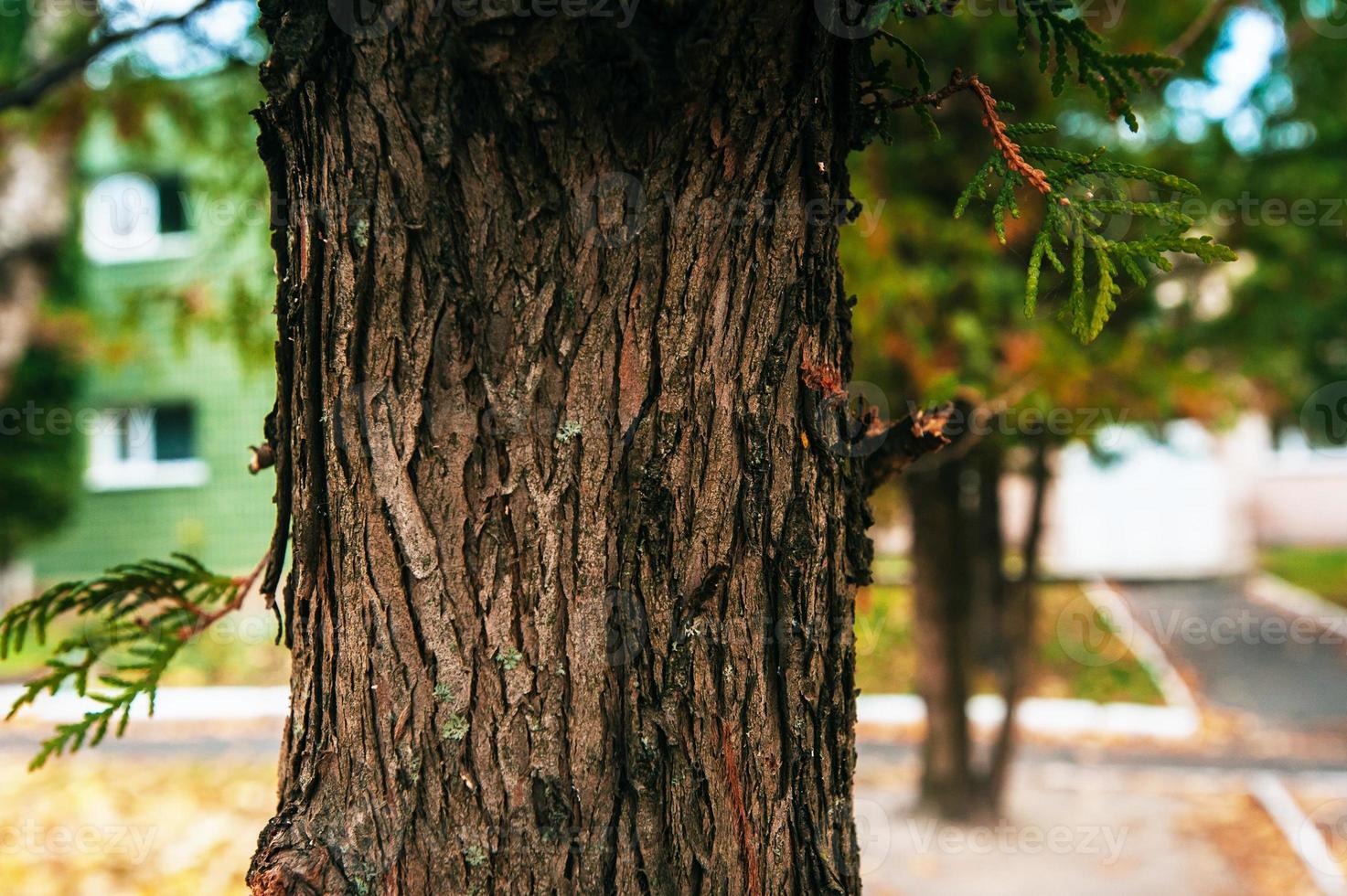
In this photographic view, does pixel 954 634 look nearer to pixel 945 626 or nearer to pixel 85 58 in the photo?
pixel 945 626

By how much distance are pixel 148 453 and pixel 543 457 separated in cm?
1535

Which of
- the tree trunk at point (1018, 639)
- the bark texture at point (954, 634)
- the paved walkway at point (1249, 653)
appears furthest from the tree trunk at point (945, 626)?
the paved walkway at point (1249, 653)

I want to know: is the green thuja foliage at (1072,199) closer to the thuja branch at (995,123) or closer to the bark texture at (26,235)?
the thuja branch at (995,123)

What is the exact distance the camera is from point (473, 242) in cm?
137

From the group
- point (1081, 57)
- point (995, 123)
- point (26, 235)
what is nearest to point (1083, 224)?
point (995, 123)

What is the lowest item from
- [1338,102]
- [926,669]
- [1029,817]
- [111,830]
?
[1029,817]

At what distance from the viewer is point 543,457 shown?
1391 mm

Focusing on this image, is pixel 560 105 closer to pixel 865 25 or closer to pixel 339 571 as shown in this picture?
pixel 865 25

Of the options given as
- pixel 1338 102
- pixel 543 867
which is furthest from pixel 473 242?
pixel 1338 102

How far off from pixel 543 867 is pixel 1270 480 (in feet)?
69.6

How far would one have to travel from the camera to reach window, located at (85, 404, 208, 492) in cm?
1459

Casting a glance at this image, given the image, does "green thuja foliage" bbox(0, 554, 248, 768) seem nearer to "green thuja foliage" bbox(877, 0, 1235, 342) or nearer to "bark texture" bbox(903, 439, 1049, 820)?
"green thuja foliage" bbox(877, 0, 1235, 342)

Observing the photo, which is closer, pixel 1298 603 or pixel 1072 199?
pixel 1072 199

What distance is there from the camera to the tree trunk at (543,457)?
1.36 m
